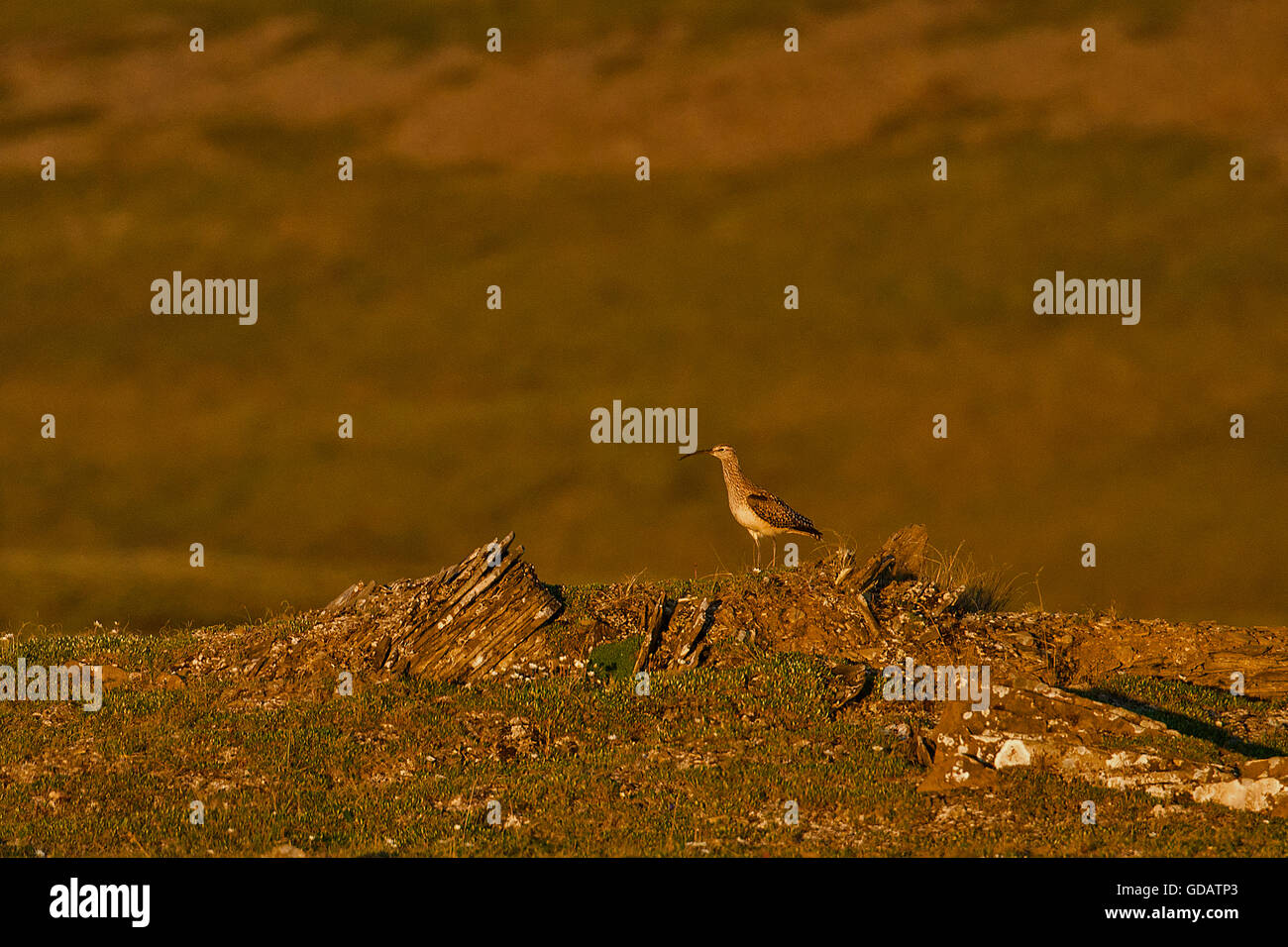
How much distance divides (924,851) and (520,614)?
10584mm

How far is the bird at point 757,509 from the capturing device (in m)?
26.1

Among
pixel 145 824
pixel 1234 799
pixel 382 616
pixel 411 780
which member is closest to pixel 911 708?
pixel 1234 799

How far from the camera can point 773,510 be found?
26.1 m

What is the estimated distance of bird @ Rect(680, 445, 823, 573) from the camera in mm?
26125

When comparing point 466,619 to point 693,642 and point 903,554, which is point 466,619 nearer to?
point 693,642

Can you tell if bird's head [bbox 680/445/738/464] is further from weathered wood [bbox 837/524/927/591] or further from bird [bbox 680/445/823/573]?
weathered wood [bbox 837/524/927/591]

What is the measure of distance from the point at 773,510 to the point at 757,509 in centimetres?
33

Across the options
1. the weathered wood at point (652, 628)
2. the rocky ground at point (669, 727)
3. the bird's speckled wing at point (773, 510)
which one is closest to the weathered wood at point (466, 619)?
the rocky ground at point (669, 727)

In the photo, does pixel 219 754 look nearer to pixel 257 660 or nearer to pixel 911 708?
pixel 257 660

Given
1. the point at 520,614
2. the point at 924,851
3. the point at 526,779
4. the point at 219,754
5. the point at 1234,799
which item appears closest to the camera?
the point at 924,851

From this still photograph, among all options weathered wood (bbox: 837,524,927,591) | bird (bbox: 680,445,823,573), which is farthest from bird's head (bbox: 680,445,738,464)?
weathered wood (bbox: 837,524,927,591)

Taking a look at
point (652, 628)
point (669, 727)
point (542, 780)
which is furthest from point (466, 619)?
point (542, 780)

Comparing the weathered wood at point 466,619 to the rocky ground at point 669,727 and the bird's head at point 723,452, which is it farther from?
the bird's head at point 723,452

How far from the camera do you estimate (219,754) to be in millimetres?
20422
